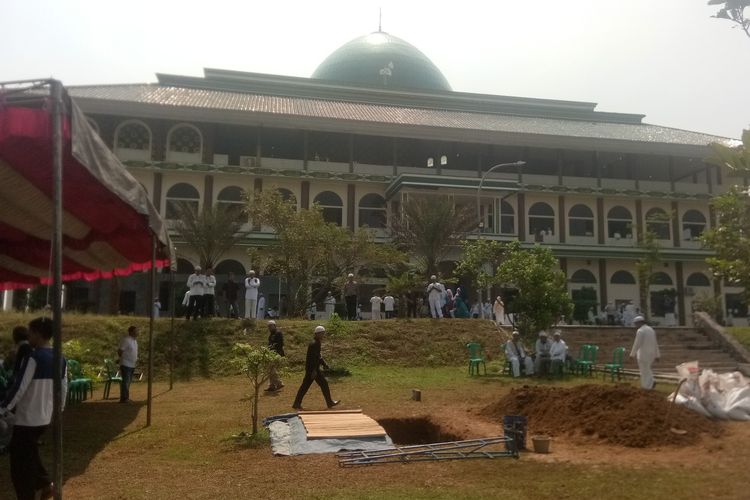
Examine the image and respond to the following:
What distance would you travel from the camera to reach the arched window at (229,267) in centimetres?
3178

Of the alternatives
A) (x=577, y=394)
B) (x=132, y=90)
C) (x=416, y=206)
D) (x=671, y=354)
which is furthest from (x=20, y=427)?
(x=132, y=90)

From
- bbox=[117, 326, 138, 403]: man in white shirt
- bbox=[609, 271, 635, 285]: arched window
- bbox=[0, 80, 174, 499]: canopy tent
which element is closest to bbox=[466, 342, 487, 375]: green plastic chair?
bbox=[0, 80, 174, 499]: canopy tent

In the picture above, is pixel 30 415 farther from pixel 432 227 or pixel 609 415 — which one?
pixel 432 227

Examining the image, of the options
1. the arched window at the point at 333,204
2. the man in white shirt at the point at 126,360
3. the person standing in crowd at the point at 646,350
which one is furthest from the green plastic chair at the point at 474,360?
the arched window at the point at 333,204

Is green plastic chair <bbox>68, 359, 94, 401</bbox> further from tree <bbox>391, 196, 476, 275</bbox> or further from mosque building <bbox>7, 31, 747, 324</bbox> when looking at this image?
mosque building <bbox>7, 31, 747, 324</bbox>

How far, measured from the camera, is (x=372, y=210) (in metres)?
33.9

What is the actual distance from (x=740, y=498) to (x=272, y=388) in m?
9.40

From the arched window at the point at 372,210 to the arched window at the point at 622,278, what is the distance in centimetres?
1400

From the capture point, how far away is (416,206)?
85.7 feet

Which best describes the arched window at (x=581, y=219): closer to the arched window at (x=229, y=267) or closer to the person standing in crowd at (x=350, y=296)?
the person standing in crowd at (x=350, y=296)

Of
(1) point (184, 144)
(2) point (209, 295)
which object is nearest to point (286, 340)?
(2) point (209, 295)

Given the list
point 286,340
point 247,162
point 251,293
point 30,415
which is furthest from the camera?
point 247,162

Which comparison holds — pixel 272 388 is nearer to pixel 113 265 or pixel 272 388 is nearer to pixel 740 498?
pixel 113 265

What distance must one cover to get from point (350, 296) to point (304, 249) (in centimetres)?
242
